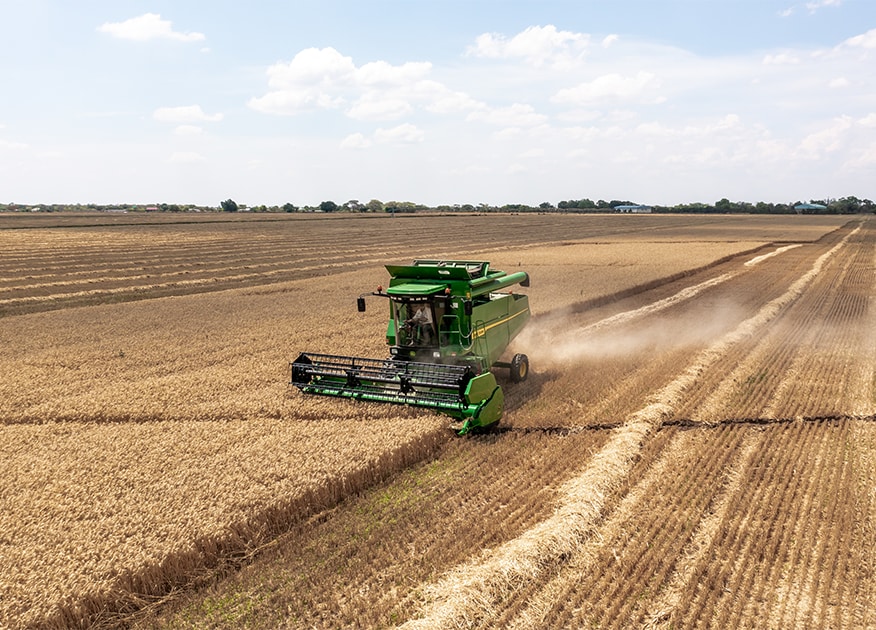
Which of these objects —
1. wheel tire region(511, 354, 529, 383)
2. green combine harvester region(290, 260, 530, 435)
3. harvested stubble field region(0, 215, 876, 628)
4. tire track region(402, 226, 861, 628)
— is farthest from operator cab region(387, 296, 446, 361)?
tire track region(402, 226, 861, 628)

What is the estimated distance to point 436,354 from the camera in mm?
12430

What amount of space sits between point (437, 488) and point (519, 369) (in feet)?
18.0

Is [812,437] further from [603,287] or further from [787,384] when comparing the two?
[603,287]

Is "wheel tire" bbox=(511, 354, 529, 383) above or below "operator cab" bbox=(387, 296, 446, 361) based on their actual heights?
below

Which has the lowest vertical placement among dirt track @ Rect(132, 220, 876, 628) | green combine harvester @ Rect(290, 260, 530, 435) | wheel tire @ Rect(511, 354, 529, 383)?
dirt track @ Rect(132, 220, 876, 628)

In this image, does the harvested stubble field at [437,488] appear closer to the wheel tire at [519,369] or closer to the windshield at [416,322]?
the wheel tire at [519,369]

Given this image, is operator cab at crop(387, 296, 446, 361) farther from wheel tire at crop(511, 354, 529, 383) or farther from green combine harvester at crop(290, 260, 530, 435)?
wheel tire at crop(511, 354, 529, 383)

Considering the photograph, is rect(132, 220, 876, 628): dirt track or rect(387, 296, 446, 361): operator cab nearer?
rect(132, 220, 876, 628): dirt track

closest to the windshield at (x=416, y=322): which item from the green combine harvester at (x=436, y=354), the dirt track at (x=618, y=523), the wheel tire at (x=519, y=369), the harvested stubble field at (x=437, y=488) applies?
the green combine harvester at (x=436, y=354)

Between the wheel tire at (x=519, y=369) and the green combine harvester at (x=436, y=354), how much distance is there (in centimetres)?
2

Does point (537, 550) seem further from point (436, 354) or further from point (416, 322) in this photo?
point (416, 322)

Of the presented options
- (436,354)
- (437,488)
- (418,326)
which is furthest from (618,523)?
(418,326)

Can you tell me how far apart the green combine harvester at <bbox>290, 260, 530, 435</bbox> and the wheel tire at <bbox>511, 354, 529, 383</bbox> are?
22 mm

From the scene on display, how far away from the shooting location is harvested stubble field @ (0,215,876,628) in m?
6.28
